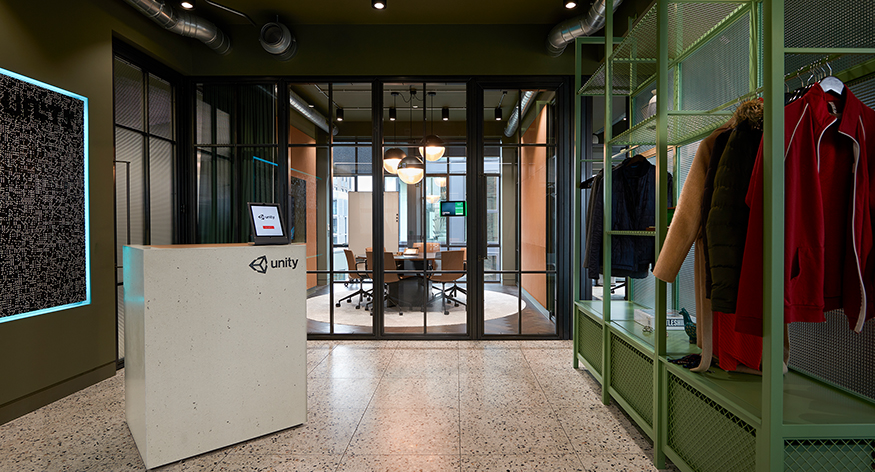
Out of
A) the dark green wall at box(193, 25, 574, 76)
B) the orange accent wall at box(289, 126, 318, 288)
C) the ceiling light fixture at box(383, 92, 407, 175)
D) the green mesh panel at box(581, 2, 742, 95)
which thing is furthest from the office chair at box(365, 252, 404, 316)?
the green mesh panel at box(581, 2, 742, 95)

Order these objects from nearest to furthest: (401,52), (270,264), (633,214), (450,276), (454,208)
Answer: (270,264), (633,214), (401,52), (454,208), (450,276)

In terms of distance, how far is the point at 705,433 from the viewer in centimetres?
178

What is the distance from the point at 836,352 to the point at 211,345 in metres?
3.13

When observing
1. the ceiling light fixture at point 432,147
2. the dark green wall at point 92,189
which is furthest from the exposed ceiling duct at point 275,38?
the ceiling light fixture at point 432,147

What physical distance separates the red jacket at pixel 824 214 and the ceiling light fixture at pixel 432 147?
3376 millimetres

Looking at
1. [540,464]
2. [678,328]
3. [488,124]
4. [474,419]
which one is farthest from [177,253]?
[488,124]

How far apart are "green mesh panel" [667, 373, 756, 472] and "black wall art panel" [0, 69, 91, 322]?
420 centimetres

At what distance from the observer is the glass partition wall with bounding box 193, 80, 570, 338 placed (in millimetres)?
4504

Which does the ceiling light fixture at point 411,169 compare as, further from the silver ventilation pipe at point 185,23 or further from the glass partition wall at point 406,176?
the silver ventilation pipe at point 185,23

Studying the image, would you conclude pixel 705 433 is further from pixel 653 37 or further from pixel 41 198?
pixel 41 198

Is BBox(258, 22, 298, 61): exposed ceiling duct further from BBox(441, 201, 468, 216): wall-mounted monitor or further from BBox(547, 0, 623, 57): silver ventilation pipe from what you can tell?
BBox(547, 0, 623, 57): silver ventilation pipe

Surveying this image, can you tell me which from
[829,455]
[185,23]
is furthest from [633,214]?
[185,23]

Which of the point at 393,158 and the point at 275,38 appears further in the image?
the point at 393,158

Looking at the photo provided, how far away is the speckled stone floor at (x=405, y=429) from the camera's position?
2164 mm
